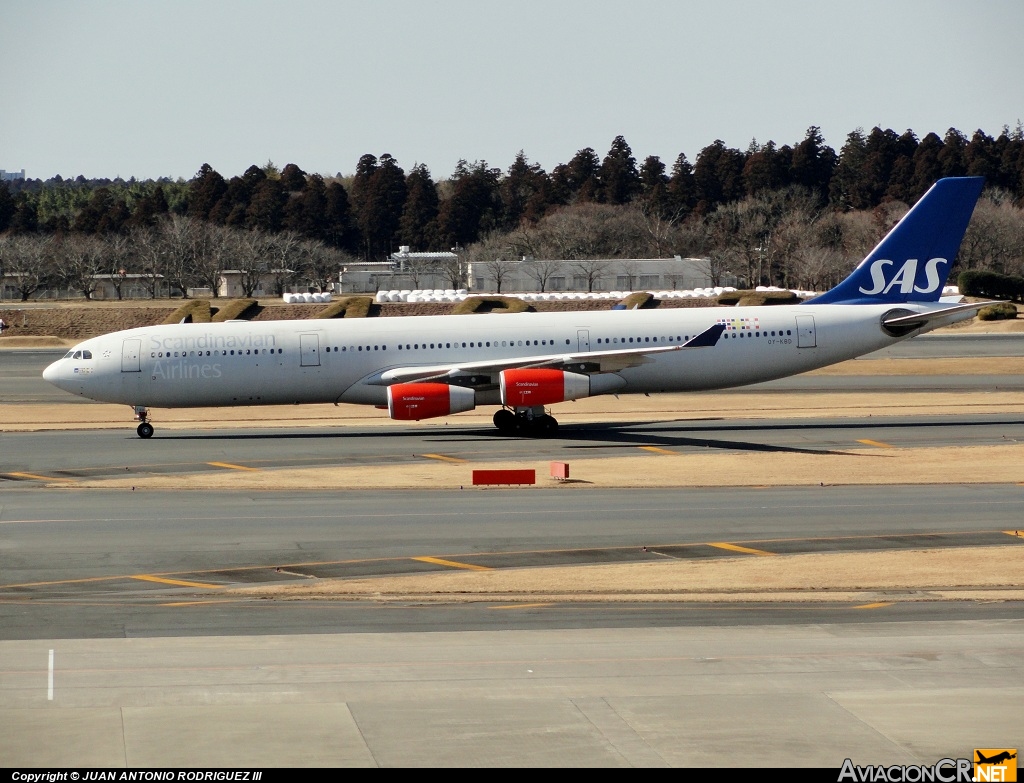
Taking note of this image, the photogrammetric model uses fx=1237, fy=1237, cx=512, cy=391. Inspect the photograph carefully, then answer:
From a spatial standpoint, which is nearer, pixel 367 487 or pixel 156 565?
pixel 156 565

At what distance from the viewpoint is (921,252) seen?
49062 mm

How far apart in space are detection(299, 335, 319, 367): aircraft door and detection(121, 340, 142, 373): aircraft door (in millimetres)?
5847

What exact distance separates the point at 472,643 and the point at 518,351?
2839cm

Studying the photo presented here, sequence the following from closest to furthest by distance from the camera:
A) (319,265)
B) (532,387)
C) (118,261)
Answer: (532,387), (118,261), (319,265)

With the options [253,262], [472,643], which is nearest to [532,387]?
[472,643]

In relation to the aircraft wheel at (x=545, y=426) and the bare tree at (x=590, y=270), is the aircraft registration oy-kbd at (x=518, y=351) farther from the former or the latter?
the bare tree at (x=590, y=270)

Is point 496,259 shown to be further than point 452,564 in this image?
Yes

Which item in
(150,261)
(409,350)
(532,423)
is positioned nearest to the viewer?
(532,423)

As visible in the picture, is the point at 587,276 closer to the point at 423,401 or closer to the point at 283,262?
the point at 283,262

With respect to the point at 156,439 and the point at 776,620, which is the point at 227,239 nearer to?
the point at 156,439

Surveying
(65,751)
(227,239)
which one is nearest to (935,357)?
(65,751)

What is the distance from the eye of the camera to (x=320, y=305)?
13138 cm

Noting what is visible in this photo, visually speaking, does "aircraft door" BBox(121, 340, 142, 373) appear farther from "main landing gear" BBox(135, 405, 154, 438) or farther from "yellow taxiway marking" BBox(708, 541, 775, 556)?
"yellow taxiway marking" BBox(708, 541, 775, 556)

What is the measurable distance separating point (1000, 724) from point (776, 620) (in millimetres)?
5749
